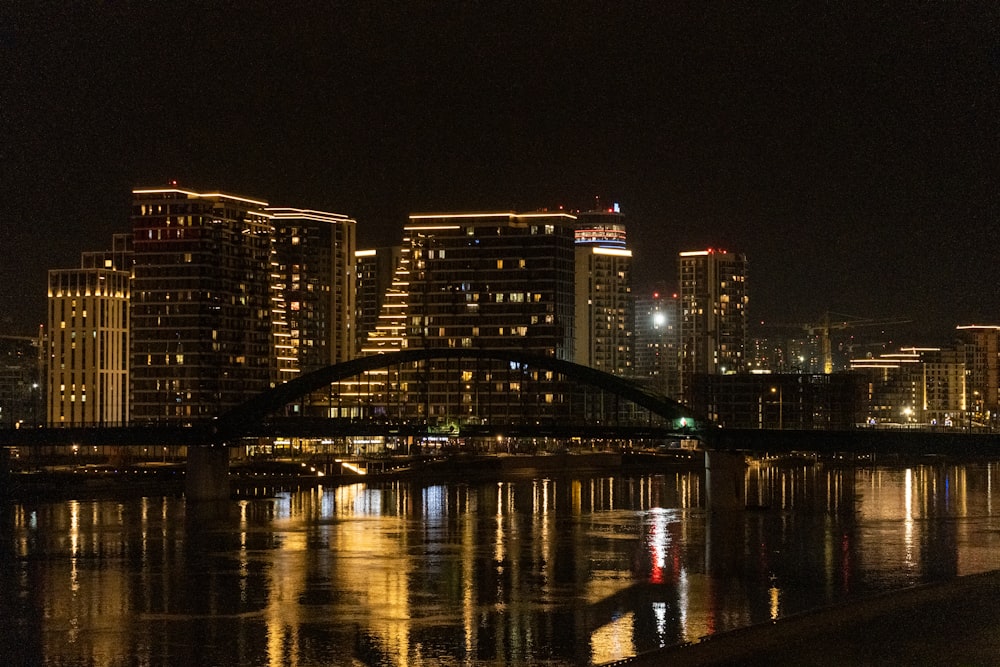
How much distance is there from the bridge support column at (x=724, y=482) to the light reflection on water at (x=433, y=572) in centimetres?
133

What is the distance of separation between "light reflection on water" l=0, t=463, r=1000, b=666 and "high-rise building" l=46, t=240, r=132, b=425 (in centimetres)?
8804

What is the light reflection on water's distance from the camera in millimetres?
41156

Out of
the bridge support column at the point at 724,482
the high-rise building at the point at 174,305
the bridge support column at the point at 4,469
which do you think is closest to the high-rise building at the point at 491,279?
the high-rise building at the point at 174,305

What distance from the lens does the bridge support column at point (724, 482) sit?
311 feet

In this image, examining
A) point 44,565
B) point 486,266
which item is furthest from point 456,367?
point 44,565

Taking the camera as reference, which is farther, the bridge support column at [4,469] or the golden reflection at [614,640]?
the bridge support column at [4,469]

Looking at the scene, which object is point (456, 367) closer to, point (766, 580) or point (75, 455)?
point (75, 455)

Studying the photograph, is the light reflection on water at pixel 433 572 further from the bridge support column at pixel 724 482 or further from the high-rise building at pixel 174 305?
the high-rise building at pixel 174 305

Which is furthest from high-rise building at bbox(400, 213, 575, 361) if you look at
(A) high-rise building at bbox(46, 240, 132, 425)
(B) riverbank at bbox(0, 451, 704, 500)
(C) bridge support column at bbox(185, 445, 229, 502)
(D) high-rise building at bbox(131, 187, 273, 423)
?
(C) bridge support column at bbox(185, 445, 229, 502)

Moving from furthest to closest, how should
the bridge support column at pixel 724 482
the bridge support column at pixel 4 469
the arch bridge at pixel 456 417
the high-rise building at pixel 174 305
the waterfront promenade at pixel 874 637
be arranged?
the high-rise building at pixel 174 305 → the bridge support column at pixel 4 469 → the arch bridge at pixel 456 417 → the bridge support column at pixel 724 482 → the waterfront promenade at pixel 874 637

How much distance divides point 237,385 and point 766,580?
411ft

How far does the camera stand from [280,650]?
3972cm

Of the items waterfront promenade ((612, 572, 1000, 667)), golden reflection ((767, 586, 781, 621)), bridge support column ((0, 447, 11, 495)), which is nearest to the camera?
waterfront promenade ((612, 572, 1000, 667))

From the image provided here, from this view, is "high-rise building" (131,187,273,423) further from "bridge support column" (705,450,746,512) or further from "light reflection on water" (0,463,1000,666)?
"bridge support column" (705,450,746,512)
